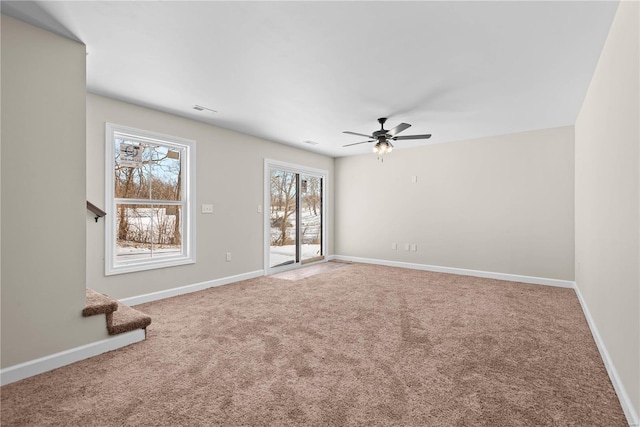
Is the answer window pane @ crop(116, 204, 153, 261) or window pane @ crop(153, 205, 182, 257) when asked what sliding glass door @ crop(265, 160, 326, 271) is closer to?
window pane @ crop(153, 205, 182, 257)

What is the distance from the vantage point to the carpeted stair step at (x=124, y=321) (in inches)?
98.4

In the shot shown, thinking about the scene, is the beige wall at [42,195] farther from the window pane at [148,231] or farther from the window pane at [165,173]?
the window pane at [165,173]

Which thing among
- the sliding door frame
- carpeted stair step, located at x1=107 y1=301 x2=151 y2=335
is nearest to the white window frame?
carpeted stair step, located at x1=107 y1=301 x2=151 y2=335

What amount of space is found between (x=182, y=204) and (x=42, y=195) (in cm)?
209

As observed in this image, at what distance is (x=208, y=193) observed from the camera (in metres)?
4.48

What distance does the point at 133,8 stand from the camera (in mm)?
1974

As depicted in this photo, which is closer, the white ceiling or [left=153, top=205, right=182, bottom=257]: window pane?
the white ceiling

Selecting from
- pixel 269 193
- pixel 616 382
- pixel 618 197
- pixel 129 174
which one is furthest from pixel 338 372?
pixel 269 193

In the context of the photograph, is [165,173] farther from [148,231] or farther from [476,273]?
[476,273]

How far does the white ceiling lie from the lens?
2.00 meters

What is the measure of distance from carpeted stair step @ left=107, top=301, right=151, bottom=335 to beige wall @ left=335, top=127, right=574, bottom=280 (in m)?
4.79

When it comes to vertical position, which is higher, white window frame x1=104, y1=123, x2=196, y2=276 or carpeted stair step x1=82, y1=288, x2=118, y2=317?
white window frame x1=104, y1=123, x2=196, y2=276

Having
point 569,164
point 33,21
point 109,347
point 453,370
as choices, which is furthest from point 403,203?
point 33,21

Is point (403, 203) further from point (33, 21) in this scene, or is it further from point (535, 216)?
point (33, 21)
